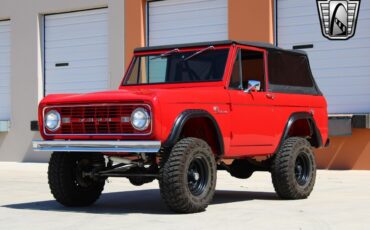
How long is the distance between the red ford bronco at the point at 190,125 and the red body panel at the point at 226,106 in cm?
1

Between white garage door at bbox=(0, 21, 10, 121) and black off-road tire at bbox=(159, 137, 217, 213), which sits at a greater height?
white garage door at bbox=(0, 21, 10, 121)

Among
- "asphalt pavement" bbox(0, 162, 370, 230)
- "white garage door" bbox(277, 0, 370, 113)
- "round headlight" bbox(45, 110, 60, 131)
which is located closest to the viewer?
"asphalt pavement" bbox(0, 162, 370, 230)

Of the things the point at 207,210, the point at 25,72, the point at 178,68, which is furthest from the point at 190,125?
the point at 25,72

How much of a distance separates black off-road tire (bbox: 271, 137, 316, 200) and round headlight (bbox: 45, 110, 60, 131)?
282 cm

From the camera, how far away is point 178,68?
9.62 metres

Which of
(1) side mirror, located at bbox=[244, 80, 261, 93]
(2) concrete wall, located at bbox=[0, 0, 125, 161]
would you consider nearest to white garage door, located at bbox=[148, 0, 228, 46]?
(2) concrete wall, located at bbox=[0, 0, 125, 161]

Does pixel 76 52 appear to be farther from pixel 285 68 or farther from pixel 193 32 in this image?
pixel 285 68

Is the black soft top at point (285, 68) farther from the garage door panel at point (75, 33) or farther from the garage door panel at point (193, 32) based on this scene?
the garage door panel at point (75, 33)

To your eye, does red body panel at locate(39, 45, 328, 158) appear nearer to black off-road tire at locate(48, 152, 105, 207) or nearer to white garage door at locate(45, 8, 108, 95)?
black off-road tire at locate(48, 152, 105, 207)

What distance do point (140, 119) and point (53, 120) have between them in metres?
1.29

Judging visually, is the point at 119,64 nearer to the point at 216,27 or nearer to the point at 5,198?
the point at 216,27

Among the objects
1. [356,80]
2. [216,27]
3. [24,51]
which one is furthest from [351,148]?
[24,51]

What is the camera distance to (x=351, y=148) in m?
16.0

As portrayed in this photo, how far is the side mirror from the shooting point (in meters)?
9.15
